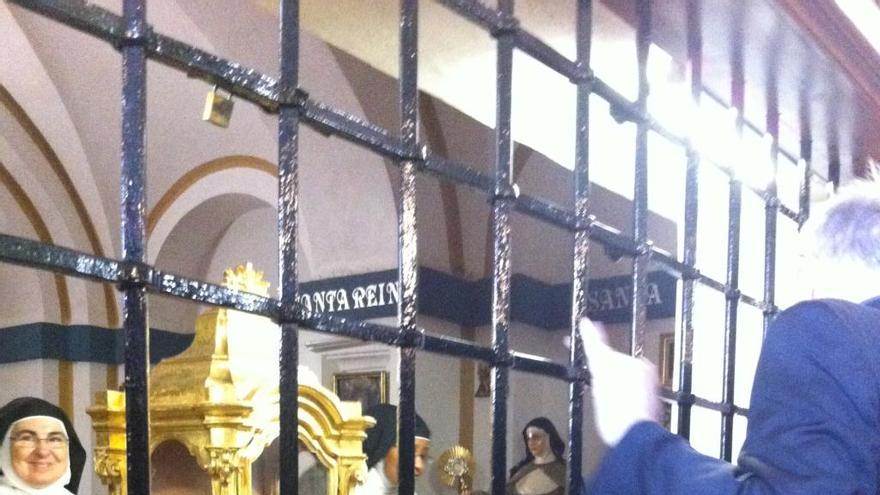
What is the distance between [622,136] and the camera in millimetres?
1933

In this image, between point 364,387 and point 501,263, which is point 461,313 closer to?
point 364,387

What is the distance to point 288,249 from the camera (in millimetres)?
682

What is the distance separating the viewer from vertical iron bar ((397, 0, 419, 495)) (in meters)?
0.77

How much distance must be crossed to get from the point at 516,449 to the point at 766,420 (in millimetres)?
4495

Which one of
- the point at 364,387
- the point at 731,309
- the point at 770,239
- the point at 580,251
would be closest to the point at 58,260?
the point at 580,251

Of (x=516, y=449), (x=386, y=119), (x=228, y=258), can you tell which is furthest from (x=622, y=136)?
(x=228, y=258)

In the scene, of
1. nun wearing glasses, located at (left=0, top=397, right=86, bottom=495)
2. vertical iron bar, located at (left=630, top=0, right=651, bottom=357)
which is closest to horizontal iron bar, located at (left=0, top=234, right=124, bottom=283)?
vertical iron bar, located at (left=630, top=0, right=651, bottom=357)

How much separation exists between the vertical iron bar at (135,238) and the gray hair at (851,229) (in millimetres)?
576

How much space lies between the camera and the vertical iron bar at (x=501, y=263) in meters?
0.87

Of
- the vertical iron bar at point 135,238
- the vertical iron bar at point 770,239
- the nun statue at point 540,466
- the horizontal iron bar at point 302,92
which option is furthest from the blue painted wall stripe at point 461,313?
the vertical iron bar at point 135,238

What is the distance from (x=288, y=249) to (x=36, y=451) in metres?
1.41

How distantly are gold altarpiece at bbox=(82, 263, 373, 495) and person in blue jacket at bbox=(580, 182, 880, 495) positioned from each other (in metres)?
0.78

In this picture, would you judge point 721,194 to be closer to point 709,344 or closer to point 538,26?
point 709,344

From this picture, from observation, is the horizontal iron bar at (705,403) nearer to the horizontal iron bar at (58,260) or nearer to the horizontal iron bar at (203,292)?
the horizontal iron bar at (203,292)
